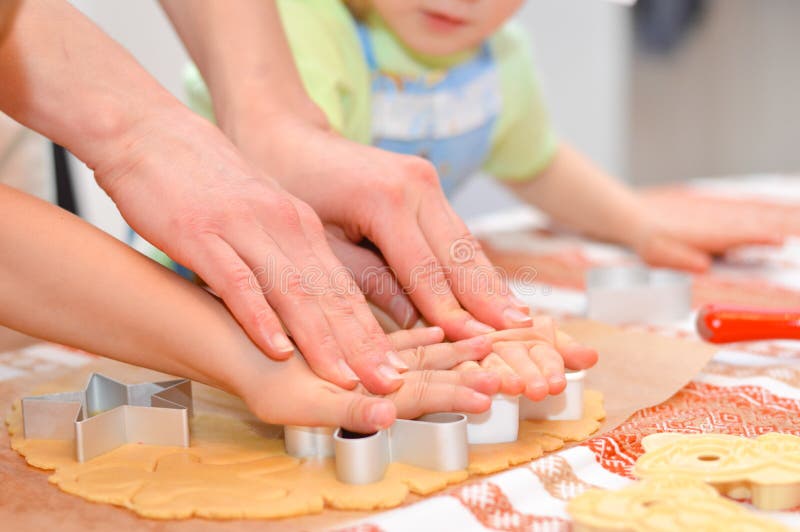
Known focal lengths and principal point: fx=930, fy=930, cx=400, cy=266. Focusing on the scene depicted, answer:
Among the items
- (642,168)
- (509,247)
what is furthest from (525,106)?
(642,168)

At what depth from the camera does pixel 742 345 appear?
83 centimetres

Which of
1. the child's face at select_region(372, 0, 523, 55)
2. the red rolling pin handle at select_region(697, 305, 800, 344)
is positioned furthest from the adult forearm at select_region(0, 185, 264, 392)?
the child's face at select_region(372, 0, 523, 55)

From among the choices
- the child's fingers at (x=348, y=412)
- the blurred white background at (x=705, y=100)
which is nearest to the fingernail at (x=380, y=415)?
the child's fingers at (x=348, y=412)

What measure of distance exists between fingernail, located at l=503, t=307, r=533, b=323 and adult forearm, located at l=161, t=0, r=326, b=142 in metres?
0.28

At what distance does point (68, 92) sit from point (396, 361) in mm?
313

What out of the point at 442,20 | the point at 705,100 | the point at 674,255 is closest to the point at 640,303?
the point at 674,255

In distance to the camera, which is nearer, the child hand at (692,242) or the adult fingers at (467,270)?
the adult fingers at (467,270)

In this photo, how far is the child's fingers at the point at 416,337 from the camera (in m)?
0.67

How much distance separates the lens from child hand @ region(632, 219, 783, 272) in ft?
3.88

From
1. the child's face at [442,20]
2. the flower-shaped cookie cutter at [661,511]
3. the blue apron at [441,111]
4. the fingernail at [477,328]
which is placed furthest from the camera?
the blue apron at [441,111]

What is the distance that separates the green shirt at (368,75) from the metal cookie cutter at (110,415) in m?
0.44

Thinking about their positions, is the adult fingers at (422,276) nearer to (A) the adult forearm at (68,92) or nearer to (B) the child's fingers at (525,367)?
(B) the child's fingers at (525,367)

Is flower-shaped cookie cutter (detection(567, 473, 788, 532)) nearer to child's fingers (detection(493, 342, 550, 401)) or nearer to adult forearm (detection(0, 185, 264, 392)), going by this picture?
child's fingers (detection(493, 342, 550, 401))

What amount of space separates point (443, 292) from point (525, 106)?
0.68 meters
